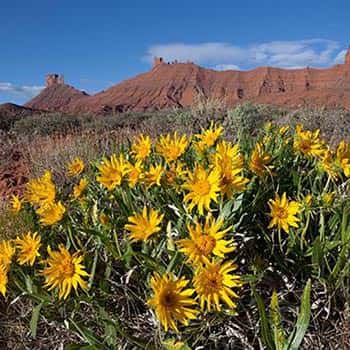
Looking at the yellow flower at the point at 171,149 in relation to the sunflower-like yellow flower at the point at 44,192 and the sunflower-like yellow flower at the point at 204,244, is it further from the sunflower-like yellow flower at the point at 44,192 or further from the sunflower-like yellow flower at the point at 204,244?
the sunflower-like yellow flower at the point at 204,244

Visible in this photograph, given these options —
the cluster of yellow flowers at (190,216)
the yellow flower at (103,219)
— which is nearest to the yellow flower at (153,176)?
the cluster of yellow flowers at (190,216)

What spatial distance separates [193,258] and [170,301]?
0.15 meters

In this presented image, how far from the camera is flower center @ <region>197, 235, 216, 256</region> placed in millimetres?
1547

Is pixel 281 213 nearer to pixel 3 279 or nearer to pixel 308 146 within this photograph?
pixel 308 146

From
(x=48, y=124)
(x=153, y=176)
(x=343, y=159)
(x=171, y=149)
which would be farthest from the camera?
(x=48, y=124)

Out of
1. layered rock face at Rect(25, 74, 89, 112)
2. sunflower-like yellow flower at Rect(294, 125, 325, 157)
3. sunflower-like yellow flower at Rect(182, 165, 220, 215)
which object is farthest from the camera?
layered rock face at Rect(25, 74, 89, 112)

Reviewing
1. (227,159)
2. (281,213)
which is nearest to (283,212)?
(281,213)

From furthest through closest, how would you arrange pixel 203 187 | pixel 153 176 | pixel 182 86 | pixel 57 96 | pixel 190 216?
pixel 57 96 < pixel 182 86 < pixel 153 176 < pixel 190 216 < pixel 203 187

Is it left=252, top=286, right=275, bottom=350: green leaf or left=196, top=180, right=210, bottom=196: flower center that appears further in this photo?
left=196, top=180, right=210, bottom=196: flower center

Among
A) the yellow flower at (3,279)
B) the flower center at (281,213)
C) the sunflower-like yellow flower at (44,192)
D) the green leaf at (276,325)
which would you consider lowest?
the green leaf at (276,325)

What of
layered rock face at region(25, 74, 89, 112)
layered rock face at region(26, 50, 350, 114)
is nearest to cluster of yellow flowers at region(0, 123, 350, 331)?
layered rock face at region(26, 50, 350, 114)

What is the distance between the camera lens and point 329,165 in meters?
2.08

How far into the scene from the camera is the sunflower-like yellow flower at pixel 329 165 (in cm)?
207

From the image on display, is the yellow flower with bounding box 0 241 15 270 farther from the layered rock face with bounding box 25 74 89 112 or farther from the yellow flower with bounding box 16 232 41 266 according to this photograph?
the layered rock face with bounding box 25 74 89 112
